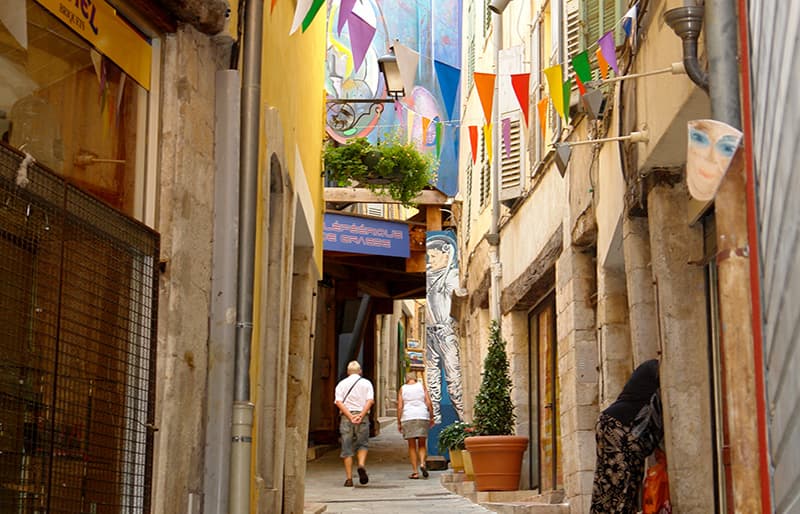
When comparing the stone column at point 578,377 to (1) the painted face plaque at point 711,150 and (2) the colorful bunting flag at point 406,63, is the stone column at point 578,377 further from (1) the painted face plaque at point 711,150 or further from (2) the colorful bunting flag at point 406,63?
(1) the painted face plaque at point 711,150

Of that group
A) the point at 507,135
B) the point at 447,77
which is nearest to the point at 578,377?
the point at 507,135

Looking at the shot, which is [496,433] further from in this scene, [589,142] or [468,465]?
[589,142]

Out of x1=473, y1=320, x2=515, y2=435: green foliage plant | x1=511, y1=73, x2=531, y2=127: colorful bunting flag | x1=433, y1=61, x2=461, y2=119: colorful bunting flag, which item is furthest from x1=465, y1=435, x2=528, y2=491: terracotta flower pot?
x1=433, y1=61, x2=461, y2=119: colorful bunting flag

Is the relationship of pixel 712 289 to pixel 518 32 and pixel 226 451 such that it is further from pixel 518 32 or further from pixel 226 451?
pixel 518 32

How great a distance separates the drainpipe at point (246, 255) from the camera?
6043 mm

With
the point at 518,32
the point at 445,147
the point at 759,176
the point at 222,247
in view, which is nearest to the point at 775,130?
the point at 759,176

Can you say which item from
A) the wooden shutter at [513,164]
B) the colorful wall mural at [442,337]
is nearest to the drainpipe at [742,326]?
the wooden shutter at [513,164]

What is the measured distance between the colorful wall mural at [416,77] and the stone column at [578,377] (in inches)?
325

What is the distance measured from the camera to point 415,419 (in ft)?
53.6

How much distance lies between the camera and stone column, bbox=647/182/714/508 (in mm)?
7109

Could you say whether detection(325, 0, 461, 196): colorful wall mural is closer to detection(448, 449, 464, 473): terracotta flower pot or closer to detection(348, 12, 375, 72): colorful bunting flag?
detection(448, 449, 464, 473): terracotta flower pot

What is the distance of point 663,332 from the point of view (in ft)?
24.1

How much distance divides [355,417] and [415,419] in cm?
172

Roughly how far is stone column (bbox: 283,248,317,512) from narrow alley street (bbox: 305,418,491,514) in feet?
1.62
